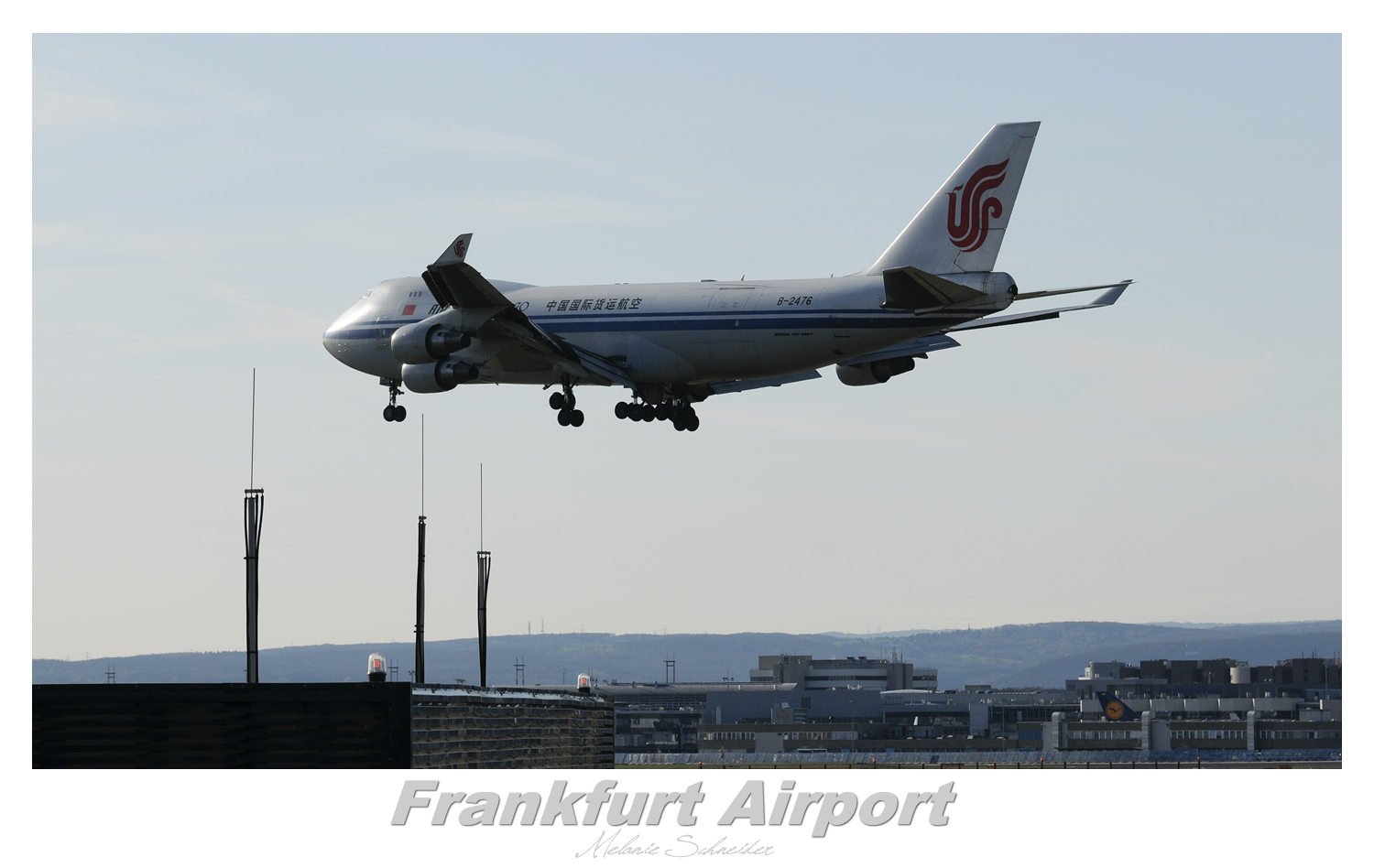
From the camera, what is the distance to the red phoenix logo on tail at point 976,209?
63062 mm

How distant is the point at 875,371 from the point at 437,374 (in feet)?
52.2

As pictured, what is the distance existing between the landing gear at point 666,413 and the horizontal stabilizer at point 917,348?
26.6 ft

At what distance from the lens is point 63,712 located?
4697cm

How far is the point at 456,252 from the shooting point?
64000 millimetres

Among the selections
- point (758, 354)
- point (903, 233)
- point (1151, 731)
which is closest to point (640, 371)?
point (758, 354)

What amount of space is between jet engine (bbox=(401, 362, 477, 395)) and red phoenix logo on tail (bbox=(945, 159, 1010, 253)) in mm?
18318

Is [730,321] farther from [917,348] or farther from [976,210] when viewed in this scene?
[976,210]

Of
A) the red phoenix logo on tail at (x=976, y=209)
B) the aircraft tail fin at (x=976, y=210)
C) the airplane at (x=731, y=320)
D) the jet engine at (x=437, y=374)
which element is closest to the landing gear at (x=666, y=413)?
the airplane at (x=731, y=320)

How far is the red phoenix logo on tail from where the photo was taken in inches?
2483

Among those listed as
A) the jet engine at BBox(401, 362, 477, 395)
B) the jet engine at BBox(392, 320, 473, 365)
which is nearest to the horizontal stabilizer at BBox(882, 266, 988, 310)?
the jet engine at BBox(392, 320, 473, 365)

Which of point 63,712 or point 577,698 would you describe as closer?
point 63,712

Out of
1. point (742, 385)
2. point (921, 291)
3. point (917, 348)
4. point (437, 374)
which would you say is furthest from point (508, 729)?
point (742, 385)

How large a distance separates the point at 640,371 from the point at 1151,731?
125462 millimetres

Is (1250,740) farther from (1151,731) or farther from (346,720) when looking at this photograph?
(346,720)
